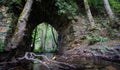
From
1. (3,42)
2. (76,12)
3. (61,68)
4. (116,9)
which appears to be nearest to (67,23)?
(76,12)

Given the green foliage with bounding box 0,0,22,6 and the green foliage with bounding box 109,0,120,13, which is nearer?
the green foliage with bounding box 0,0,22,6

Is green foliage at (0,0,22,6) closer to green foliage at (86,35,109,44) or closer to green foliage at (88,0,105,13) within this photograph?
green foliage at (86,35,109,44)

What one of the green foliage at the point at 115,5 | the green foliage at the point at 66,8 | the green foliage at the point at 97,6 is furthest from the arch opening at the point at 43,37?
the green foliage at the point at 66,8

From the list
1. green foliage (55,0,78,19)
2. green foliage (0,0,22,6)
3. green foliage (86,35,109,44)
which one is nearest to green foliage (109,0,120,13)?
green foliage (55,0,78,19)

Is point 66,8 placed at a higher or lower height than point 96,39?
higher

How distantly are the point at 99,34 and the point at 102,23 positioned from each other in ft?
4.30

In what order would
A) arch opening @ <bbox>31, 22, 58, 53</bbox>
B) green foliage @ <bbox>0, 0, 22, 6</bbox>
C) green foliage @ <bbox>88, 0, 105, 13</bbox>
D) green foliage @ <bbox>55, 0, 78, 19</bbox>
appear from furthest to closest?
1. arch opening @ <bbox>31, 22, 58, 53</bbox>
2. green foliage @ <bbox>88, 0, 105, 13</bbox>
3. green foliage @ <bbox>55, 0, 78, 19</bbox>
4. green foliage @ <bbox>0, 0, 22, 6</bbox>

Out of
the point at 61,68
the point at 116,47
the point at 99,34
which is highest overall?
the point at 99,34

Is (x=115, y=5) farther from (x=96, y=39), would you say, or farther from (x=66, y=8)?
(x=96, y=39)

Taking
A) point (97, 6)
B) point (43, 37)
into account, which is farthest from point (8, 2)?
point (43, 37)

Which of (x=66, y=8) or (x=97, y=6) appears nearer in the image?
(x=66, y=8)

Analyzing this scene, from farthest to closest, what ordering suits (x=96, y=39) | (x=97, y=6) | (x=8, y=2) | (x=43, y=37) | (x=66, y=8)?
(x=43, y=37) → (x=97, y=6) → (x=66, y=8) → (x=8, y=2) → (x=96, y=39)

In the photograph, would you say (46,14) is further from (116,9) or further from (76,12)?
(116,9)

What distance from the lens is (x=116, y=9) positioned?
11.0 metres
